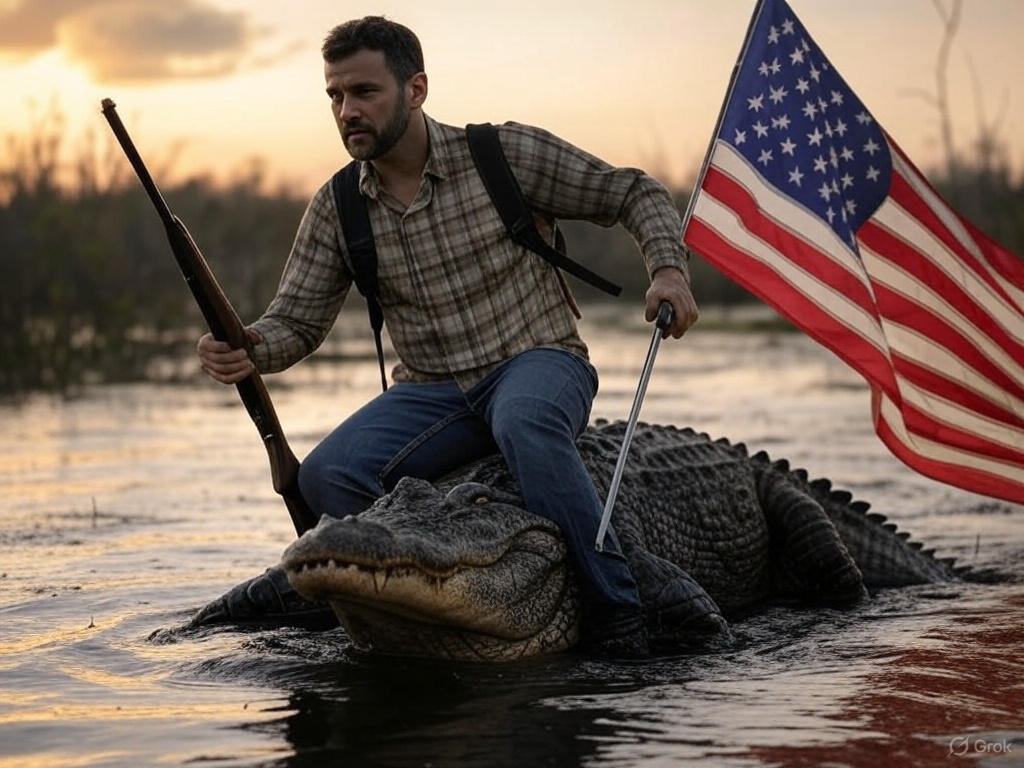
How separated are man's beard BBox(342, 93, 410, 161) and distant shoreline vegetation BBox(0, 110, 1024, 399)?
382 inches

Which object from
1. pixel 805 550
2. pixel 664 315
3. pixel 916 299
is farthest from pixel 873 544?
pixel 664 315

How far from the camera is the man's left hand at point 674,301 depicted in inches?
205

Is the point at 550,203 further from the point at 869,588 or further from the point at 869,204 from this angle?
the point at 869,588

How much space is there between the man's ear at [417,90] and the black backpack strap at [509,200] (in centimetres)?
20

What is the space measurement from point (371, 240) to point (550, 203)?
653 millimetres

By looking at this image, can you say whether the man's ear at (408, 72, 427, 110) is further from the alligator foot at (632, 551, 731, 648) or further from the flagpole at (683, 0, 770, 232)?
the alligator foot at (632, 551, 731, 648)

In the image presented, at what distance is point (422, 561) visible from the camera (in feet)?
14.5

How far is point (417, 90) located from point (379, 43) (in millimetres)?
237

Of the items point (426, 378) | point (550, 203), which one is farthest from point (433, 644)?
point (550, 203)

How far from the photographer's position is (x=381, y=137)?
549 cm

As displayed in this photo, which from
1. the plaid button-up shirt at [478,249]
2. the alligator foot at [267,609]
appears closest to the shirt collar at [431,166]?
the plaid button-up shirt at [478,249]

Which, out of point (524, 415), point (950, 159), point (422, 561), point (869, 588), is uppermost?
point (950, 159)

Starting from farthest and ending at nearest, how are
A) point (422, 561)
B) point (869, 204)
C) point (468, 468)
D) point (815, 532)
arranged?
point (815, 532) → point (869, 204) → point (468, 468) → point (422, 561)

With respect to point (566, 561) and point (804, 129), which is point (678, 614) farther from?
point (804, 129)
